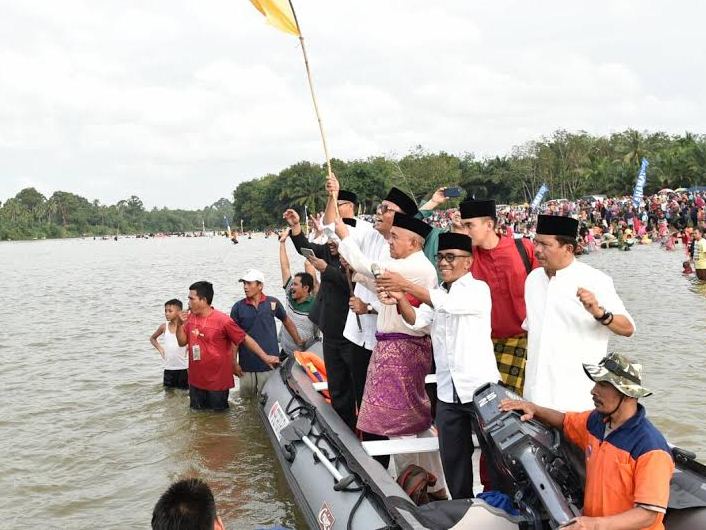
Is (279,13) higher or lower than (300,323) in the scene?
higher

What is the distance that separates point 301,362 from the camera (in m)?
6.34

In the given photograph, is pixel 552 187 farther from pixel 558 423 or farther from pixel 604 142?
pixel 558 423

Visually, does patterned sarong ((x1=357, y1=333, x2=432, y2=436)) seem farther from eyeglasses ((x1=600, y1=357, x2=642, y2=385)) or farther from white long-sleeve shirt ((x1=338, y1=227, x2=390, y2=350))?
eyeglasses ((x1=600, y1=357, x2=642, y2=385))

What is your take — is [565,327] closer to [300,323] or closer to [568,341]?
[568,341]

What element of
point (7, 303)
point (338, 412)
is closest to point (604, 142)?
point (7, 303)

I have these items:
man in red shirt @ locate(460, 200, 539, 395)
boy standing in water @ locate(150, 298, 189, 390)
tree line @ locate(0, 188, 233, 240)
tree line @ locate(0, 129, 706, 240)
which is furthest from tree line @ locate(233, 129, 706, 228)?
tree line @ locate(0, 188, 233, 240)

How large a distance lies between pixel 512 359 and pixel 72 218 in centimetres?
14307

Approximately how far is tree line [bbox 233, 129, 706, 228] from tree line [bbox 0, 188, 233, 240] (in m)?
58.5

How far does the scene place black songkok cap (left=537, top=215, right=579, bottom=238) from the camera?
3193mm

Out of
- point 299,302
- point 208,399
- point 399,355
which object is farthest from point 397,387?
point 208,399

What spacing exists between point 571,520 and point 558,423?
552 mm

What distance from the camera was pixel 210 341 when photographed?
6.58 m

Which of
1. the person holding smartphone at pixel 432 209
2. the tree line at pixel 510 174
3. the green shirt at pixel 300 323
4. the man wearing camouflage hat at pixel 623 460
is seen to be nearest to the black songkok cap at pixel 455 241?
the person holding smartphone at pixel 432 209

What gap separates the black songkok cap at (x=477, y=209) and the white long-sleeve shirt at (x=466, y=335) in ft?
1.46
